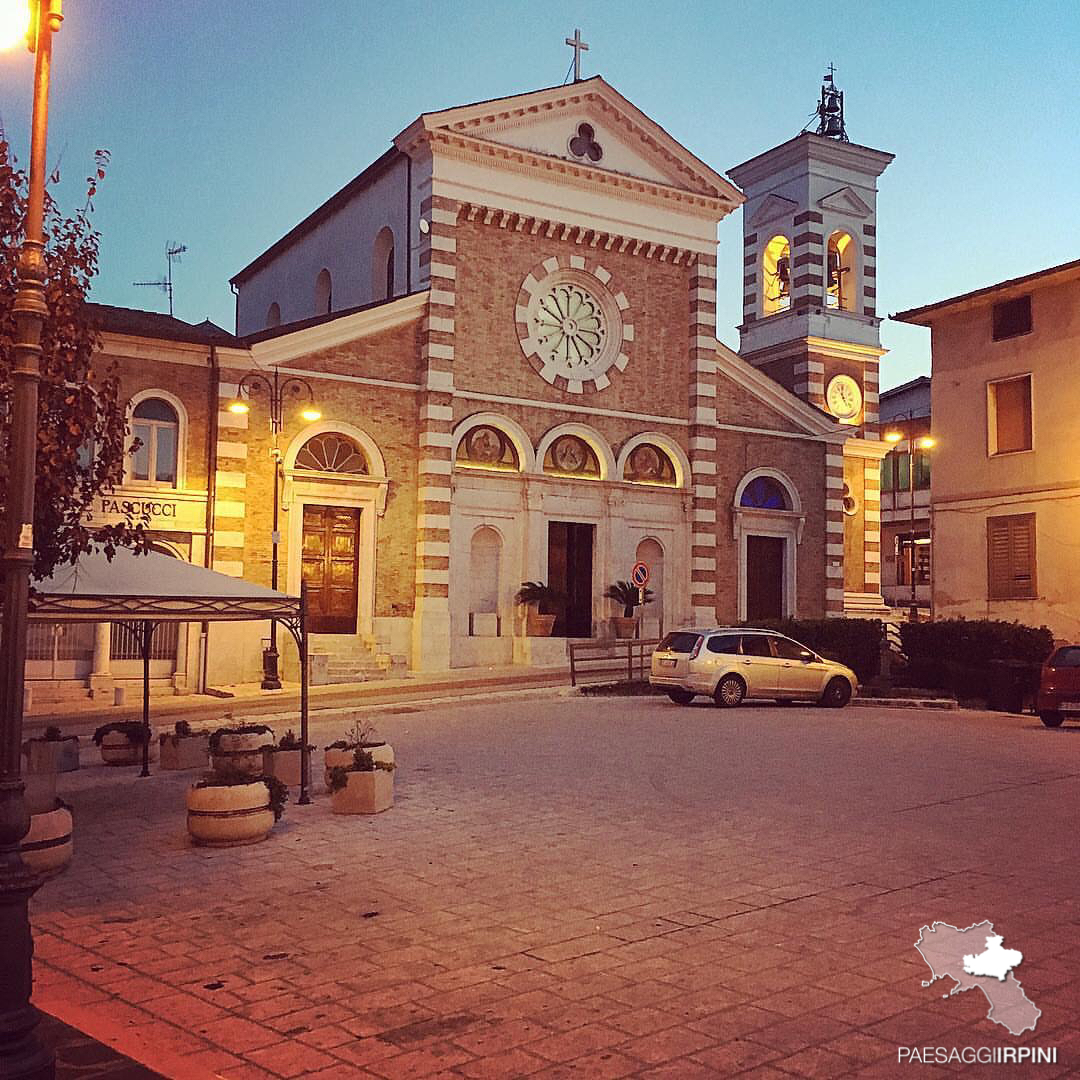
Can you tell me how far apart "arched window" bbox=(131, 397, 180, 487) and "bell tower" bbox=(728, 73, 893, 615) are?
21.7 meters

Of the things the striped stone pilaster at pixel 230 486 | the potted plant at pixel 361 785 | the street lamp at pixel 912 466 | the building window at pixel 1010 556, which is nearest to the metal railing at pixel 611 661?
the striped stone pilaster at pixel 230 486

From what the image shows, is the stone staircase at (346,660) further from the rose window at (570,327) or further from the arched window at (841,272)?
the arched window at (841,272)

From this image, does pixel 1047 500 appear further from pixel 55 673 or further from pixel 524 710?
pixel 55 673

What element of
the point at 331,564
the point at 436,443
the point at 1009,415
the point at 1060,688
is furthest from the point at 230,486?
the point at 1009,415

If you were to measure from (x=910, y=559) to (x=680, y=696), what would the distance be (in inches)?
1434

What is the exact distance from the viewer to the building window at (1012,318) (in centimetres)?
2983

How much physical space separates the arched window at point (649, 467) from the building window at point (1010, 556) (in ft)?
28.0

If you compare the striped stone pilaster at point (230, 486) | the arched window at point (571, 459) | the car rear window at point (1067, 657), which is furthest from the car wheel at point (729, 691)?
the striped stone pilaster at point (230, 486)

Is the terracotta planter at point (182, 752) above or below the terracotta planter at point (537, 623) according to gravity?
below

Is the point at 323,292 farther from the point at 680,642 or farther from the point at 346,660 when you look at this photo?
the point at 680,642

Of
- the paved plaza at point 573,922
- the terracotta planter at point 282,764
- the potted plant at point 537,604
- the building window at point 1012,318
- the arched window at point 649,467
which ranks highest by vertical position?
the building window at point 1012,318

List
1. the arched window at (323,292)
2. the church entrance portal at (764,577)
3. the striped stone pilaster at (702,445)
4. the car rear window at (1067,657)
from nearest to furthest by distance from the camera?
the car rear window at (1067,657), the striped stone pilaster at (702,445), the church entrance portal at (764,577), the arched window at (323,292)

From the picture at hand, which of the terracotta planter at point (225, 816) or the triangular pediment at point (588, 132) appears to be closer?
the terracotta planter at point (225, 816)

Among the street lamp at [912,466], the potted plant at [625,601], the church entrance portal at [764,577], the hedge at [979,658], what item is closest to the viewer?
the hedge at [979,658]
